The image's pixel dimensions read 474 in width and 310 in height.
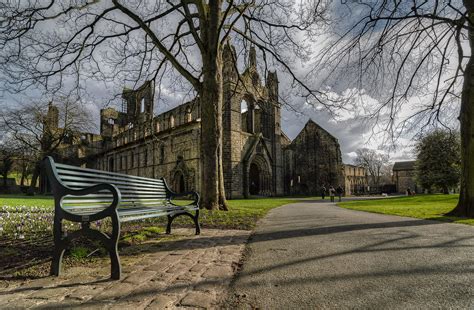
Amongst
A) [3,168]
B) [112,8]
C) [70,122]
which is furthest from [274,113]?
[3,168]

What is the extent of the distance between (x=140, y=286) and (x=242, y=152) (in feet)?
99.1

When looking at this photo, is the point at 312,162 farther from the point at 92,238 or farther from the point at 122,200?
the point at 92,238

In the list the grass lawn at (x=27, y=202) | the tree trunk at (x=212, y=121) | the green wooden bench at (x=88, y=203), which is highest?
the tree trunk at (x=212, y=121)

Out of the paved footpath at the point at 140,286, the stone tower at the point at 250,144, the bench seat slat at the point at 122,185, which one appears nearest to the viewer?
the paved footpath at the point at 140,286

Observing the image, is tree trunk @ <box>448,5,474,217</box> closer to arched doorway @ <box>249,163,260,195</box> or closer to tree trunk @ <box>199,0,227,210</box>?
tree trunk @ <box>199,0,227,210</box>

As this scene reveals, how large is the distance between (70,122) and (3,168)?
23.3m

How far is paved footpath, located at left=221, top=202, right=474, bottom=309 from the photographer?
2.23m

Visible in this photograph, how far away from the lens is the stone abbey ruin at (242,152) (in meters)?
31.0

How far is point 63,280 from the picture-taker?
2717 millimetres

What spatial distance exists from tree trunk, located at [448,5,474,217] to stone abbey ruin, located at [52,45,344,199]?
18.0 metres

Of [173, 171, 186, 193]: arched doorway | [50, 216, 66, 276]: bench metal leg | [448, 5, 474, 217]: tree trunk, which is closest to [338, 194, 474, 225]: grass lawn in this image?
[448, 5, 474, 217]: tree trunk

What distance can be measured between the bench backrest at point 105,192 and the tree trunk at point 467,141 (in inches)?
349

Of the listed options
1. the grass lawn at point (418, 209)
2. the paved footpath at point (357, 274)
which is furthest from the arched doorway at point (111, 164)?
the paved footpath at point (357, 274)

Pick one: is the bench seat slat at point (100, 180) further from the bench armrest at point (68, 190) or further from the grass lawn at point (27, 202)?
the grass lawn at point (27, 202)
